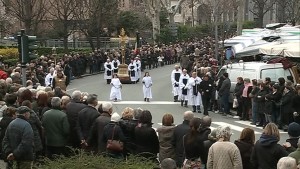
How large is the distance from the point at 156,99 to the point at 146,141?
1749 cm

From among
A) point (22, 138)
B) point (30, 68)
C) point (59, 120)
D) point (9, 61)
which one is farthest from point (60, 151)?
point (9, 61)

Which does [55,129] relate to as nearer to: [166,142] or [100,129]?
[100,129]

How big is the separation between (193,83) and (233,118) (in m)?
2.51

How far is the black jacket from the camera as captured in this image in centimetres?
1289

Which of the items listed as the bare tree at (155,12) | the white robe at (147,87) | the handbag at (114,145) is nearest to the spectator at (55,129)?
the handbag at (114,145)

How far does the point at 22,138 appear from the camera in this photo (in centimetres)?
1125

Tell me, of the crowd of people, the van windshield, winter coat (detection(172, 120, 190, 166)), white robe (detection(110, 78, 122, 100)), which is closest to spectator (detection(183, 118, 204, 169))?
the crowd of people

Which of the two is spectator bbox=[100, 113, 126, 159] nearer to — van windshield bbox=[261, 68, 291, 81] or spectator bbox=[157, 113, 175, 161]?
spectator bbox=[157, 113, 175, 161]

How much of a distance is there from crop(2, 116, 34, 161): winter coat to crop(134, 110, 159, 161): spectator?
1982mm

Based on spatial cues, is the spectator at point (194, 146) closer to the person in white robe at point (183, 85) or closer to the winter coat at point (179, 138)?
the winter coat at point (179, 138)

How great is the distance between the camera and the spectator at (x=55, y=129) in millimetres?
12719

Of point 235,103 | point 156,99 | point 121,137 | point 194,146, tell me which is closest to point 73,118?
point 121,137

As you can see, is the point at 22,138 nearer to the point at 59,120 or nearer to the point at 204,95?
the point at 59,120

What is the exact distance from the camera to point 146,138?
39.6 feet
